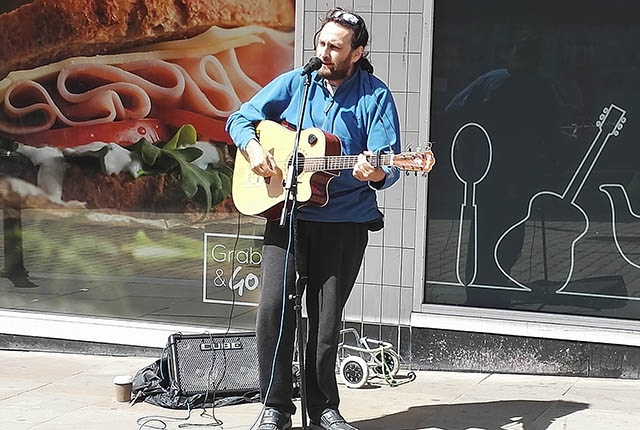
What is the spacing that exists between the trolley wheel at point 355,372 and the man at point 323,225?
101 cm

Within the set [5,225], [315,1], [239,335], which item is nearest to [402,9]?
[315,1]

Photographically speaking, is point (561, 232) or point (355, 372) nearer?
point (355, 372)

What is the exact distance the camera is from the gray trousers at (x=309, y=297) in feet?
16.4

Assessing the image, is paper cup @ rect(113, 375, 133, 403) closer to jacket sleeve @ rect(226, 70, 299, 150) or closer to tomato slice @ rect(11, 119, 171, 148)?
jacket sleeve @ rect(226, 70, 299, 150)

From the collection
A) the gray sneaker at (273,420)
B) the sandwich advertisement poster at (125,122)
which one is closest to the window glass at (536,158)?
the sandwich advertisement poster at (125,122)

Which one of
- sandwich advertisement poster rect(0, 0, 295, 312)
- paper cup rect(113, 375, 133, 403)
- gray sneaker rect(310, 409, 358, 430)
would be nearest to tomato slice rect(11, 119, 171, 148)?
sandwich advertisement poster rect(0, 0, 295, 312)

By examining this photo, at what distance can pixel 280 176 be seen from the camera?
16.2ft

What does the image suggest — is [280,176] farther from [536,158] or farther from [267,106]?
[536,158]

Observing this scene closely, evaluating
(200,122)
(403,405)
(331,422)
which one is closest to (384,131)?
(331,422)

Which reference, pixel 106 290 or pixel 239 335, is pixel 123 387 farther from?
pixel 106 290

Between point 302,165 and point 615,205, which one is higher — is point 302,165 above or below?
above

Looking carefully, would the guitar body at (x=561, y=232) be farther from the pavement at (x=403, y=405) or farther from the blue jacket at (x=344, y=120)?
the blue jacket at (x=344, y=120)

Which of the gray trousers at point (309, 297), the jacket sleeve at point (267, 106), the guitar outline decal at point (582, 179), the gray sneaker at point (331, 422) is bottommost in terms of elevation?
the gray sneaker at point (331, 422)

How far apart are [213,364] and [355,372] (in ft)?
2.74
